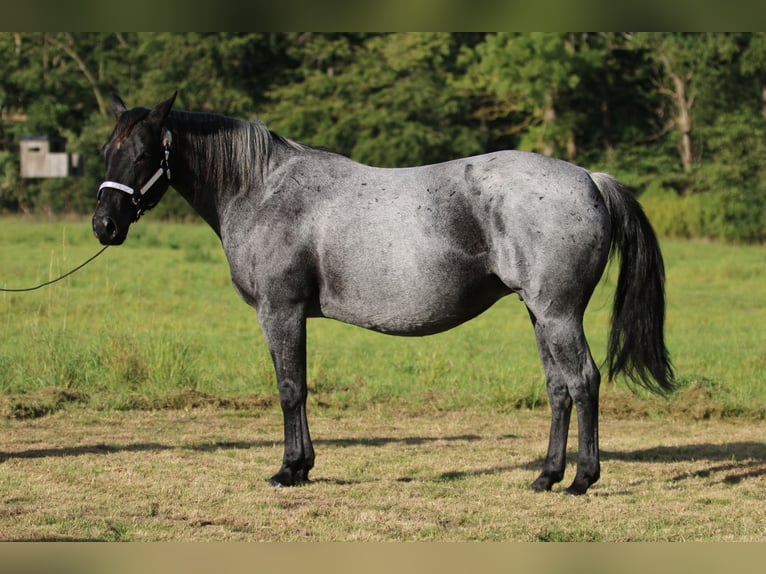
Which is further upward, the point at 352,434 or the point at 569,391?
the point at 569,391

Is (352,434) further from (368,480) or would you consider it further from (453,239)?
(453,239)

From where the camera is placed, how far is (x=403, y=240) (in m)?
5.83

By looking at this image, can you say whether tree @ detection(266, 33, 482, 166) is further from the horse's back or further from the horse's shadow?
the horse's back

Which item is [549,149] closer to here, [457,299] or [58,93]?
[58,93]

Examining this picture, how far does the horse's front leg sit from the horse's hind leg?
4.44ft

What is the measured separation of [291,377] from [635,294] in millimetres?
2059

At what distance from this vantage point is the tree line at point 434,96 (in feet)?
95.5

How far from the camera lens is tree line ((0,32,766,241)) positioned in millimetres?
29109

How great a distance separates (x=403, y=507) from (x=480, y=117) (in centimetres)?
2745

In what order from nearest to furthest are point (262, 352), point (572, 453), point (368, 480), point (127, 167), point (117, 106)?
point (127, 167)
point (117, 106)
point (368, 480)
point (572, 453)
point (262, 352)

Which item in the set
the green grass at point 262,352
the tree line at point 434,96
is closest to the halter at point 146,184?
the green grass at point 262,352

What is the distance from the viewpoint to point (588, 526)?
205 inches

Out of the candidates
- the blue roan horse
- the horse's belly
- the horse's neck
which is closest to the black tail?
the blue roan horse

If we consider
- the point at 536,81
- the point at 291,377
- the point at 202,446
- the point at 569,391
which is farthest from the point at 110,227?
the point at 536,81
